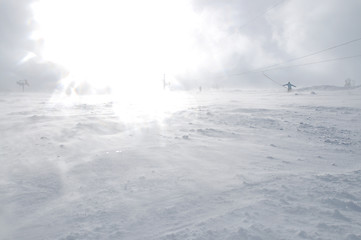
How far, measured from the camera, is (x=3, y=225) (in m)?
1.87

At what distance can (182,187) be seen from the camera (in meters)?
2.43

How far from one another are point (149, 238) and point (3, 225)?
44.9 inches

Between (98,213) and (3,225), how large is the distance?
27.1 inches

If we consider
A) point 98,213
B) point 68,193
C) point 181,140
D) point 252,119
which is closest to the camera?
point 98,213

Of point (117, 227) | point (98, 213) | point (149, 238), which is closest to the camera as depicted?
point (149, 238)

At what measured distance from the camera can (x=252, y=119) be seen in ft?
21.9

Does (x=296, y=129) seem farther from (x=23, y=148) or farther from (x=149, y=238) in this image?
(x=23, y=148)

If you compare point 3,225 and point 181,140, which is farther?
point 181,140

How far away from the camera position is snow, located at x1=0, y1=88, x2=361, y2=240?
69.9 inches

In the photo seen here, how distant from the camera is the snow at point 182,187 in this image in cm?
178

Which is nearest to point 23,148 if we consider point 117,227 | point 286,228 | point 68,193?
point 68,193

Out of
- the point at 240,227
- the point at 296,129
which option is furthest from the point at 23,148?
the point at 296,129

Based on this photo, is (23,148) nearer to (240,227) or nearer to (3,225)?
(3,225)

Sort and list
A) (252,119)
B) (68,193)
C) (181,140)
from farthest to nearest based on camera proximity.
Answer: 1. (252,119)
2. (181,140)
3. (68,193)
